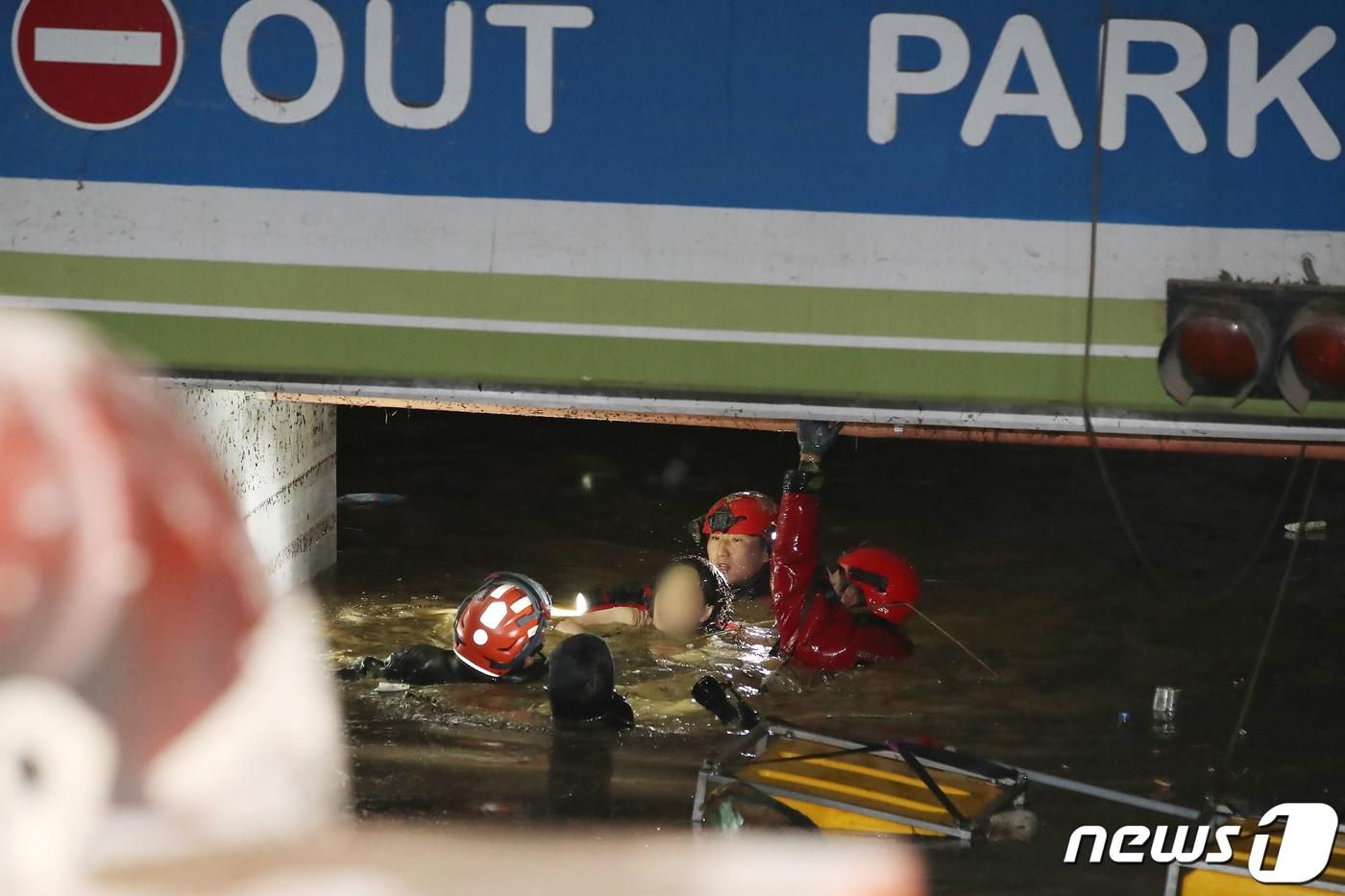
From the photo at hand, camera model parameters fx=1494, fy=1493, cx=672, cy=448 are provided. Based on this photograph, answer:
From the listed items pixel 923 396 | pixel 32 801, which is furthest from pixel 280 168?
pixel 32 801

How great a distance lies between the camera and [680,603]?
9.84 meters

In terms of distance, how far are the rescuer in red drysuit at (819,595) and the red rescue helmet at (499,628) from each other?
4.82 feet

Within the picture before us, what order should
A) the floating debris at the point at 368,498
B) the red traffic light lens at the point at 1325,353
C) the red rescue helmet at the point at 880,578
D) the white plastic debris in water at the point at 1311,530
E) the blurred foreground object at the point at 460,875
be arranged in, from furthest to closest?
the floating debris at the point at 368,498, the white plastic debris in water at the point at 1311,530, the red rescue helmet at the point at 880,578, the red traffic light lens at the point at 1325,353, the blurred foreground object at the point at 460,875

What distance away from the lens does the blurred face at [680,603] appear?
32.0ft

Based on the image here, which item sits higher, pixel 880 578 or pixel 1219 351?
pixel 1219 351

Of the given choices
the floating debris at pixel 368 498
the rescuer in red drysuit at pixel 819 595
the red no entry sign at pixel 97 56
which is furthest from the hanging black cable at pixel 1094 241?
the floating debris at pixel 368 498

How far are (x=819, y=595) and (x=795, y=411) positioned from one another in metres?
5.25

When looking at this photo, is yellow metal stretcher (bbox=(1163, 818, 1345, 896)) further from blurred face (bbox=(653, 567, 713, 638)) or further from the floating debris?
the floating debris

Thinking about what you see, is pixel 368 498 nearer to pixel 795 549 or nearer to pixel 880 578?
pixel 880 578

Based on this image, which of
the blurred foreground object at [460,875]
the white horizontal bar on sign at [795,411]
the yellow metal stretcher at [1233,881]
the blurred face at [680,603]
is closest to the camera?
the blurred foreground object at [460,875]

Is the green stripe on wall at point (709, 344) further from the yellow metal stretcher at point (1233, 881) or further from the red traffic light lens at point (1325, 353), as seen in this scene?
the yellow metal stretcher at point (1233, 881)

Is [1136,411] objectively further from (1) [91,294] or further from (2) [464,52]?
(1) [91,294]

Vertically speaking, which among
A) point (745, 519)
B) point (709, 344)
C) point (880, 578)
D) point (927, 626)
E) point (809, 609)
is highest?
point (709, 344)

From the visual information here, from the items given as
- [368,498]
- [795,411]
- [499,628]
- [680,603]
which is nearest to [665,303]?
[795,411]
